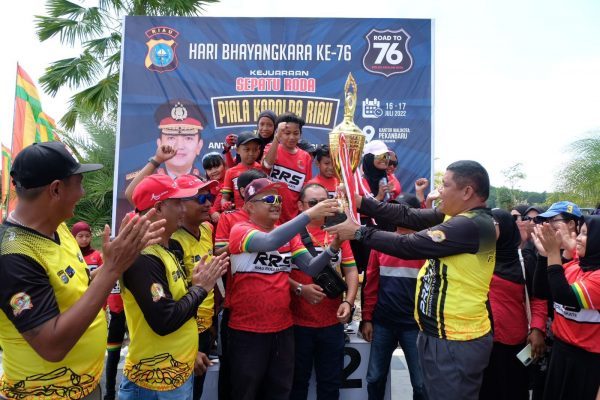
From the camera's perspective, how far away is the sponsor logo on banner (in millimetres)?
4234

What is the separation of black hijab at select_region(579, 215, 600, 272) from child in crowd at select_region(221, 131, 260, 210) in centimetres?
278

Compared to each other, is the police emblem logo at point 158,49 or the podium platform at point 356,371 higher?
the police emblem logo at point 158,49

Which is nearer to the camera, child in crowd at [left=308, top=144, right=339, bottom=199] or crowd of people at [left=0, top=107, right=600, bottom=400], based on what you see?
crowd of people at [left=0, top=107, right=600, bottom=400]

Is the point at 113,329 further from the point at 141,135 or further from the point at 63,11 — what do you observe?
the point at 63,11

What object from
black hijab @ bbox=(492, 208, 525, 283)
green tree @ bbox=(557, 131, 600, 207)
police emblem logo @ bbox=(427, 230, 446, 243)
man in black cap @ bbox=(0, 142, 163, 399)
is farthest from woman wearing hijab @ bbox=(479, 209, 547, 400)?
green tree @ bbox=(557, 131, 600, 207)

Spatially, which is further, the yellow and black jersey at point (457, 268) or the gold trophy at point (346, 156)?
the gold trophy at point (346, 156)

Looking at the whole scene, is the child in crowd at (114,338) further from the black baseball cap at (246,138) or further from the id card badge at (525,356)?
the id card badge at (525,356)

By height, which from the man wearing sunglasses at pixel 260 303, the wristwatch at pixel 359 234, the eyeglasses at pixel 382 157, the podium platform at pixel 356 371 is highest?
the eyeglasses at pixel 382 157

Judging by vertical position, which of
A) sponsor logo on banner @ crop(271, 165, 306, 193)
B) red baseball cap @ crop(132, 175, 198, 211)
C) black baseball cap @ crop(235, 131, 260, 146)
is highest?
black baseball cap @ crop(235, 131, 260, 146)

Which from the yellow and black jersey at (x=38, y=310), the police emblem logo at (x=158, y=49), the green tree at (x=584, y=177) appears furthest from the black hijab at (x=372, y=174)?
the green tree at (x=584, y=177)

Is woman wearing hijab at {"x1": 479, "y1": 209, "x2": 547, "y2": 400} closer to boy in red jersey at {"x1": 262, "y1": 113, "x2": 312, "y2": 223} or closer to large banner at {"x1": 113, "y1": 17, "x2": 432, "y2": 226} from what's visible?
boy in red jersey at {"x1": 262, "y1": 113, "x2": 312, "y2": 223}

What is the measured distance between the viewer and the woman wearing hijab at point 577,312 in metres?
2.71

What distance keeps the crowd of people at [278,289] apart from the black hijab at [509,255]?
12 millimetres

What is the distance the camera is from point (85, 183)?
8.26 meters
